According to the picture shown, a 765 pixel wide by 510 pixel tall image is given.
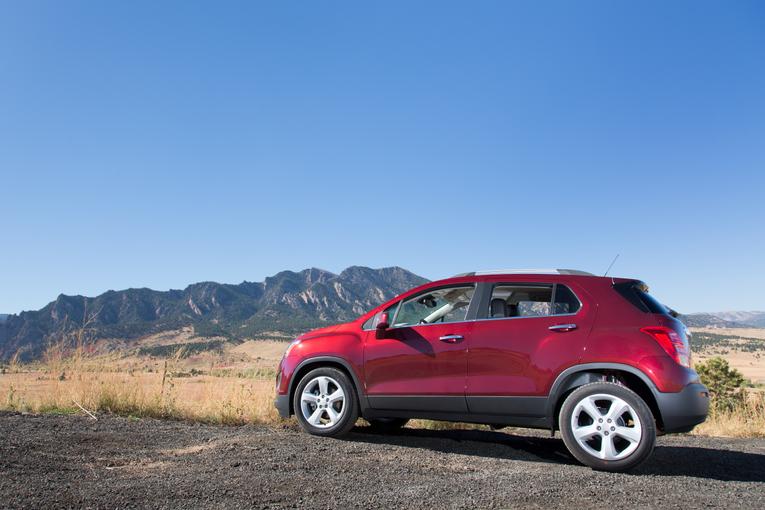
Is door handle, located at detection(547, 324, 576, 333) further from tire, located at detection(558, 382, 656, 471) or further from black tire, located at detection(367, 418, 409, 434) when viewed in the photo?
black tire, located at detection(367, 418, 409, 434)

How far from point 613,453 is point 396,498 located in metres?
2.26

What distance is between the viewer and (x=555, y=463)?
586cm

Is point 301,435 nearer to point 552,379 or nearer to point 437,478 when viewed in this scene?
point 437,478

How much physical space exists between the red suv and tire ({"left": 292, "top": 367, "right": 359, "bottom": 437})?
0.01 metres

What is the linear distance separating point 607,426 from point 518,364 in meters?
0.98

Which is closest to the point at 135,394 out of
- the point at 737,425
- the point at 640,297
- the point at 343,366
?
the point at 343,366

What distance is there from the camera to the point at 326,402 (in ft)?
22.6

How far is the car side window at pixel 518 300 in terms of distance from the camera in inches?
245

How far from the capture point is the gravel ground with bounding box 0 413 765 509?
→ 13.7 feet

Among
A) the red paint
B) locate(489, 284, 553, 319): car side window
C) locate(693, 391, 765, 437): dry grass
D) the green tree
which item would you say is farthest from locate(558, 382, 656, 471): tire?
the green tree

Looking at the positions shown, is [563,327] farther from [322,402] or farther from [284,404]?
[284,404]

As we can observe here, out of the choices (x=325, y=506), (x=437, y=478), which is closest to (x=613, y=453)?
(x=437, y=478)

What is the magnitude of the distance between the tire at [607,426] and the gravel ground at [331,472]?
172 mm

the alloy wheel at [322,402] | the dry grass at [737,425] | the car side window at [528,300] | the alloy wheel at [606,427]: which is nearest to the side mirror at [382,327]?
the alloy wheel at [322,402]
